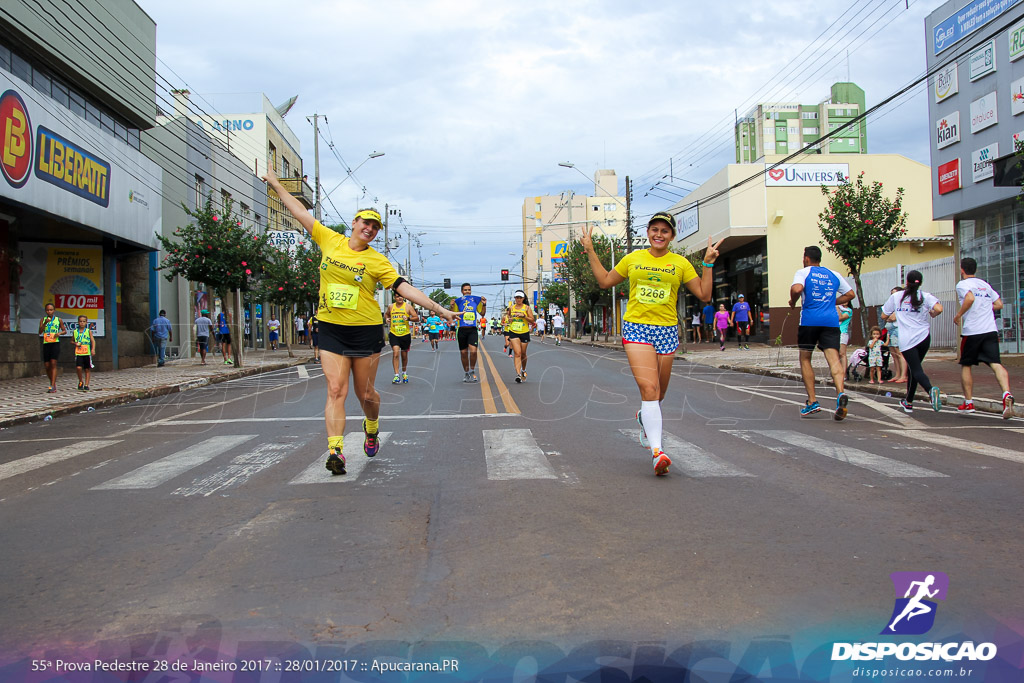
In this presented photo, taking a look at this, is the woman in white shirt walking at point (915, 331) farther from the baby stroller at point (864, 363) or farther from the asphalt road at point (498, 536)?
the baby stroller at point (864, 363)

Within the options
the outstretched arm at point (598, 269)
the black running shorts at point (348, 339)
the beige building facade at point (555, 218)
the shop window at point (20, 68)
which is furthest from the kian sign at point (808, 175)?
the beige building facade at point (555, 218)

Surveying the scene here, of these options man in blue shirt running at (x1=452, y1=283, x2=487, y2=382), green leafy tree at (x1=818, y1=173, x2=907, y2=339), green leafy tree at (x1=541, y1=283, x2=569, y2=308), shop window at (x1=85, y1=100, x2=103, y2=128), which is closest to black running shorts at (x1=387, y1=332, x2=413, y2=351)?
man in blue shirt running at (x1=452, y1=283, x2=487, y2=382)

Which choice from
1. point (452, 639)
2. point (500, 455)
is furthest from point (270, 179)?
point (452, 639)

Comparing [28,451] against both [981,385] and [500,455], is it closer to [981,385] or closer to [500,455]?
[500,455]

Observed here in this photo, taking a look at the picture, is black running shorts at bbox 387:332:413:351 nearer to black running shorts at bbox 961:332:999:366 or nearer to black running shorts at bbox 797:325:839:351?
black running shorts at bbox 797:325:839:351

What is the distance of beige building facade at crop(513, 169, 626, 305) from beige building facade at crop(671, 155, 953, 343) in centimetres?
6588

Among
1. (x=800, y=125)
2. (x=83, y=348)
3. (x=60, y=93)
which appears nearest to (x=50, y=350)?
(x=83, y=348)

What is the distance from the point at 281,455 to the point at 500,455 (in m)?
1.95

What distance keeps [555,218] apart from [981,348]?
431 feet

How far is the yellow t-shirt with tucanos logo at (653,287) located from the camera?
599cm

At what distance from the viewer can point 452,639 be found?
9.14 ft

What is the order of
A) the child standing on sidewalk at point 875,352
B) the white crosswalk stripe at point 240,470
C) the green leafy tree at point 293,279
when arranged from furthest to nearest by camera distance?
1. the green leafy tree at point 293,279
2. the child standing on sidewalk at point 875,352
3. the white crosswalk stripe at point 240,470

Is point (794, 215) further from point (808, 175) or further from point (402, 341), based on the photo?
point (402, 341)
